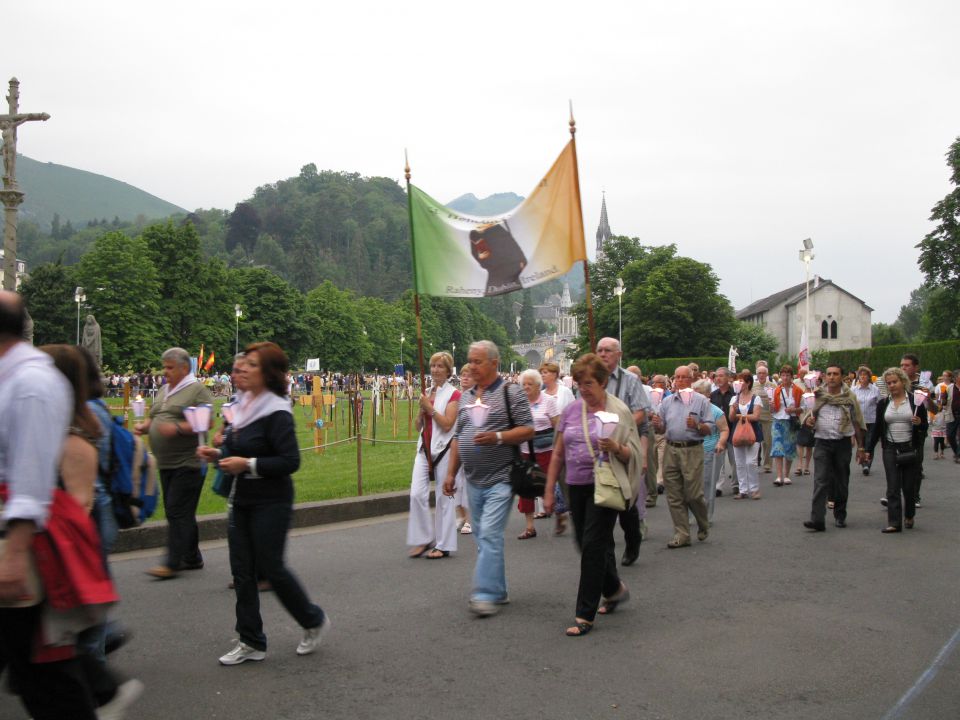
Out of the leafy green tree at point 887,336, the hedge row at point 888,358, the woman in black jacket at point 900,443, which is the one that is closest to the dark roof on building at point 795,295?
the leafy green tree at point 887,336

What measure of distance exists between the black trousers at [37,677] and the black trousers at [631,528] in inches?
214

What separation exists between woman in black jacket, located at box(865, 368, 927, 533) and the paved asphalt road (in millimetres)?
805

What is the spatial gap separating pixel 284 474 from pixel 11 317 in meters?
2.31

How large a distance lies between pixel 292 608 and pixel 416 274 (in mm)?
4230

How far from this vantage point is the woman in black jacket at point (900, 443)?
10.3m

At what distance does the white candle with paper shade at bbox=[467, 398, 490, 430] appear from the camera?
698 centimetres

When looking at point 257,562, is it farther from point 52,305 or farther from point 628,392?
point 52,305

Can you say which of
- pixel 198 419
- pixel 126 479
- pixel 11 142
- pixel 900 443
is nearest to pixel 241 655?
pixel 126 479

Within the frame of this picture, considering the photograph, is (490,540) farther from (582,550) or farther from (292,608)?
(292,608)

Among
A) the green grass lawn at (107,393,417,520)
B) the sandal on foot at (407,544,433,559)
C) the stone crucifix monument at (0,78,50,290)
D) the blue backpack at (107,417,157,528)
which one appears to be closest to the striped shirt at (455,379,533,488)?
the sandal on foot at (407,544,433,559)

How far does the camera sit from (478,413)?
7.03m

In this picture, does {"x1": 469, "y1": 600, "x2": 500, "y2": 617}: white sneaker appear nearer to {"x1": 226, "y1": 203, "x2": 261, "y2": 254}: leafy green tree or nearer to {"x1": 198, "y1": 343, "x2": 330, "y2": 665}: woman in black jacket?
{"x1": 198, "y1": 343, "x2": 330, "y2": 665}: woman in black jacket

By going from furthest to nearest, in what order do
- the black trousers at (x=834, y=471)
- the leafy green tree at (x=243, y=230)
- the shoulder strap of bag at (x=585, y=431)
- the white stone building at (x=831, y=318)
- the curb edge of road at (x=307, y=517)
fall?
the leafy green tree at (x=243, y=230) < the white stone building at (x=831, y=318) < the black trousers at (x=834, y=471) < the curb edge of road at (x=307, y=517) < the shoulder strap of bag at (x=585, y=431)

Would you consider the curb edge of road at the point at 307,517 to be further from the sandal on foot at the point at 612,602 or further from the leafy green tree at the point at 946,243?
the leafy green tree at the point at 946,243
